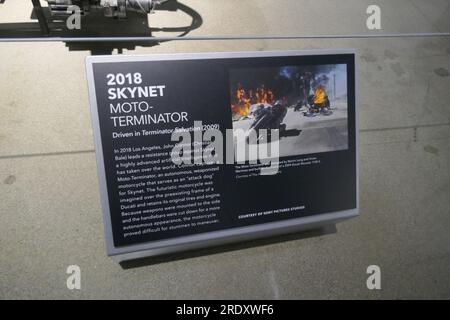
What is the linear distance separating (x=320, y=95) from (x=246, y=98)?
0.28m

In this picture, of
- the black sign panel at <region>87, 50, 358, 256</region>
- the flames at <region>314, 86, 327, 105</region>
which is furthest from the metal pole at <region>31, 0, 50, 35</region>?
the flames at <region>314, 86, 327, 105</region>

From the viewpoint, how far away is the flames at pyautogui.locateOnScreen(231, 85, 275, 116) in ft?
3.62

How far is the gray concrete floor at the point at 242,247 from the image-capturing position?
126 centimetres

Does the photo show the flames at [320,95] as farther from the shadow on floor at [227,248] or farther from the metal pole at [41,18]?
the metal pole at [41,18]

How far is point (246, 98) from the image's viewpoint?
43.8 inches

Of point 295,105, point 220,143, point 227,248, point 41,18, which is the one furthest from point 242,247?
point 41,18

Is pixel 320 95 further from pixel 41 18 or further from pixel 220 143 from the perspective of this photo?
pixel 41 18

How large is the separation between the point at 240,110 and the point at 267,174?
0.80 ft

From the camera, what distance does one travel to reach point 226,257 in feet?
4.34

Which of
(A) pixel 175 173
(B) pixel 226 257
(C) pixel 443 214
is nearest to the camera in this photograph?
(A) pixel 175 173

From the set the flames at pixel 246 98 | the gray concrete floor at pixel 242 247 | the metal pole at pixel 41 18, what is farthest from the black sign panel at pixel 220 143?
the metal pole at pixel 41 18

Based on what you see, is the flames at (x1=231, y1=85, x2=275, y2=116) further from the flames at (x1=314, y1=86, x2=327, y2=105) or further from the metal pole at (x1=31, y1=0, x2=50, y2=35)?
the metal pole at (x1=31, y1=0, x2=50, y2=35)
